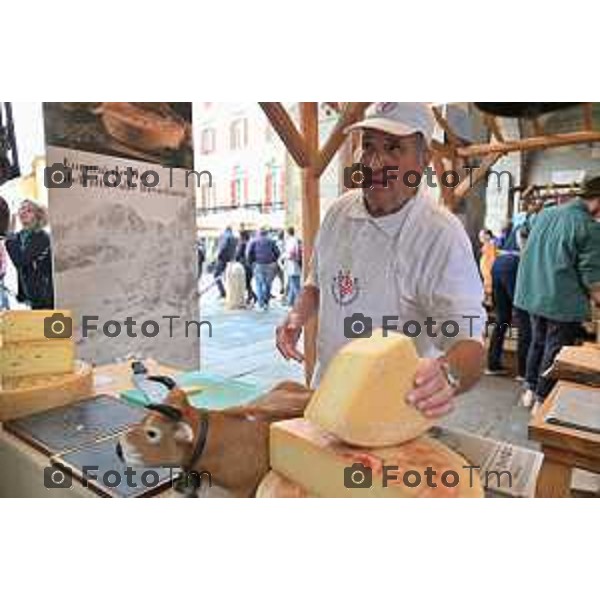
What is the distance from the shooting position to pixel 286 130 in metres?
0.77

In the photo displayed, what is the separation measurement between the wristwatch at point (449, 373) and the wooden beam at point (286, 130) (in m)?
0.36

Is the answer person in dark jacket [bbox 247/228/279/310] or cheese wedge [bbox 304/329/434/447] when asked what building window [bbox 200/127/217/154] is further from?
cheese wedge [bbox 304/329/434/447]

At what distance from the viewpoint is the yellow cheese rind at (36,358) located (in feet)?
2.62

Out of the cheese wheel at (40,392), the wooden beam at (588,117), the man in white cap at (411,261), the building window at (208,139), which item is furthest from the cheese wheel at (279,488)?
the wooden beam at (588,117)

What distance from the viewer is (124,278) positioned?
2.92 feet

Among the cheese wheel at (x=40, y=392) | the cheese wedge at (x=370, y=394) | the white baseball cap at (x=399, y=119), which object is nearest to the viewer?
the cheese wedge at (x=370, y=394)

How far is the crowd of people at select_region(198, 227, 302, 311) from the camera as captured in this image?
79 centimetres

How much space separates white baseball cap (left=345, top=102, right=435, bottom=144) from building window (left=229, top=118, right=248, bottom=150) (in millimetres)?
166

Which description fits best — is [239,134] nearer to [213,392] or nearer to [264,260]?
[264,260]

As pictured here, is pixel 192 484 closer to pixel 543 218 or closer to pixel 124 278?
pixel 124 278

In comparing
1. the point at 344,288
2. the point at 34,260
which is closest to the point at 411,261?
the point at 344,288

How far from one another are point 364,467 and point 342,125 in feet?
1.52

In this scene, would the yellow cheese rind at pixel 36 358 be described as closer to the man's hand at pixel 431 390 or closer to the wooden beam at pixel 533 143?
the man's hand at pixel 431 390
